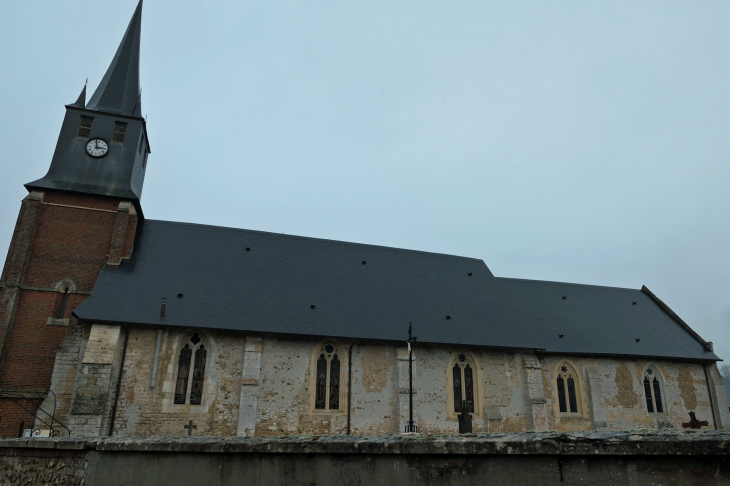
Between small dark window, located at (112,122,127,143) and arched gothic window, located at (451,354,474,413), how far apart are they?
17.1m

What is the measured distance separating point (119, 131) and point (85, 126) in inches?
52.9

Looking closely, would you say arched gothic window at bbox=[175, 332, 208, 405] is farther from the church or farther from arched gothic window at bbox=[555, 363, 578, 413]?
arched gothic window at bbox=[555, 363, 578, 413]

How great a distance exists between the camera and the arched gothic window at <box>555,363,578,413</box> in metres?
21.3

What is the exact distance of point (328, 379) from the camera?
18266mm

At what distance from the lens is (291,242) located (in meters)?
23.3

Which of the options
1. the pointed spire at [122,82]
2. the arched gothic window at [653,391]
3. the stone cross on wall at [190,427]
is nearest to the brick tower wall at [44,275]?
the stone cross on wall at [190,427]

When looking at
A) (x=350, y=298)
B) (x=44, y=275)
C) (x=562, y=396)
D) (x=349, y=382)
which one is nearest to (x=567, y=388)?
(x=562, y=396)

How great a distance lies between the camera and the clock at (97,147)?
20656 mm

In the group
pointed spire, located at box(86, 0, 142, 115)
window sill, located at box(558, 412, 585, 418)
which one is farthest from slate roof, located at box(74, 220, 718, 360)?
pointed spire, located at box(86, 0, 142, 115)

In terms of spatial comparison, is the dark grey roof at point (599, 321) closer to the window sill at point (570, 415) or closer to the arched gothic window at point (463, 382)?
the window sill at point (570, 415)

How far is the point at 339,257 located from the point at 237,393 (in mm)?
8376

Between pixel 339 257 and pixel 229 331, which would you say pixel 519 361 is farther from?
pixel 229 331

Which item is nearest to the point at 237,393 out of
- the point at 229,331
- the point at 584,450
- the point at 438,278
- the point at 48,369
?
the point at 229,331

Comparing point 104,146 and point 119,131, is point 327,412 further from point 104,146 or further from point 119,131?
point 119,131
